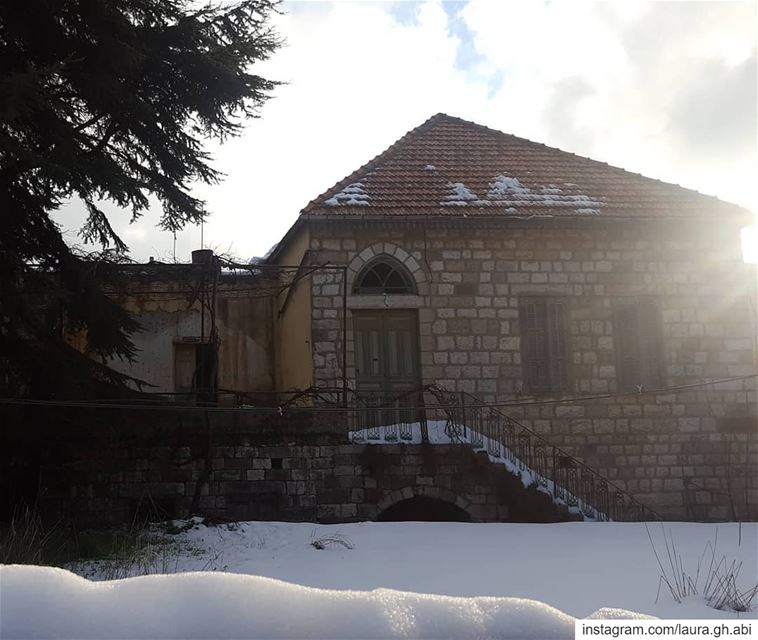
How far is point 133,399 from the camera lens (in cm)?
1213

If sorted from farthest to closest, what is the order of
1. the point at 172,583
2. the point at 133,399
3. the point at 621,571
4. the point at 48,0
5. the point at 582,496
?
the point at 582,496 < the point at 133,399 < the point at 48,0 < the point at 621,571 < the point at 172,583

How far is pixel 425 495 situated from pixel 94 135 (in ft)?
23.7

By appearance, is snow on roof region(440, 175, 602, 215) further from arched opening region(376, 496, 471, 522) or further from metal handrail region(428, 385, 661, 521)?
arched opening region(376, 496, 471, 522)

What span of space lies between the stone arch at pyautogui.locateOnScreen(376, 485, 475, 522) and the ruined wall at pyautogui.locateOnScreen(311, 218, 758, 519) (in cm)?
222

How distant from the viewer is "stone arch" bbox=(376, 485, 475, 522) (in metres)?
12.6

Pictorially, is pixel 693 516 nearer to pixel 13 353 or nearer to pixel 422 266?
pixel 422 266

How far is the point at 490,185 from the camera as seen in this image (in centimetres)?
1575

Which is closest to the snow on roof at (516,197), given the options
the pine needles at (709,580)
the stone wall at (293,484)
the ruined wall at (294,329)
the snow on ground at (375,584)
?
the ruined wall at (294,329)

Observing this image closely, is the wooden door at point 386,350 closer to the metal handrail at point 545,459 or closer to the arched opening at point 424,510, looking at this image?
the metal handrail at point 545,459

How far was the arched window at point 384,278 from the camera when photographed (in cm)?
1479

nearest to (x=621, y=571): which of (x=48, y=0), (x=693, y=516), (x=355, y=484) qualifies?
(x=355, y=484)

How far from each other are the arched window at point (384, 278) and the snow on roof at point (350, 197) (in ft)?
3.51

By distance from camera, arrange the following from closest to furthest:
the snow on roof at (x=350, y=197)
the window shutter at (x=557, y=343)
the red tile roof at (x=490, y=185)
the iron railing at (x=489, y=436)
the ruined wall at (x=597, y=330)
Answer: the iron railing at (x=489, y=436)
the ruined wall at (x=597, y=330)
the snow on roof at (x=350, y=197)
the window shutter at (x=557, y=343)
the red tile roof at (x=490, y=185)

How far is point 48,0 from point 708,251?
11.7 meters
